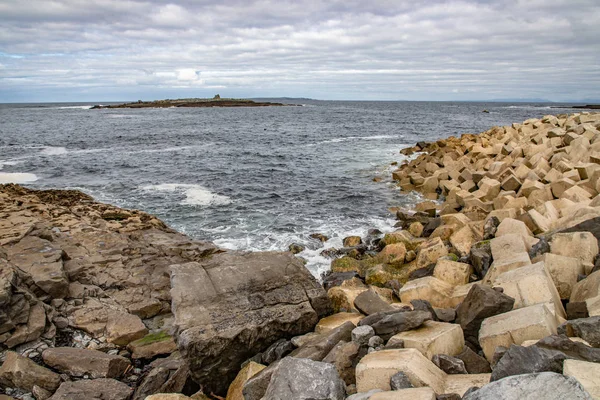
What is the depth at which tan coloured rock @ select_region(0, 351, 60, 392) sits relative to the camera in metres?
6.23

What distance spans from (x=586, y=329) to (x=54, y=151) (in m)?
37.5

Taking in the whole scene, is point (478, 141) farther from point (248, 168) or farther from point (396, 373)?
point (396, 373)

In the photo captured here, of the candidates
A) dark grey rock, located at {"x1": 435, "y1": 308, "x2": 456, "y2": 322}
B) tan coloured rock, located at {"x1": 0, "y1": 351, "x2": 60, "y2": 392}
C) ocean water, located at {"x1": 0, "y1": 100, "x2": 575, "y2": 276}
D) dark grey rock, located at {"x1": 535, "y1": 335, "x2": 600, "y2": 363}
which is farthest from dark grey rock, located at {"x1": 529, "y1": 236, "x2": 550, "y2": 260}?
tan coloured rock, located at {"x1": 0, "y1": 351, "x2": 60, "y2": 392}

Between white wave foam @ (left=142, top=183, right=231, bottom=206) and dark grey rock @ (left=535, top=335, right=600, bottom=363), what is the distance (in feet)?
48.9

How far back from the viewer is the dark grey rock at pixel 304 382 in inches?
177

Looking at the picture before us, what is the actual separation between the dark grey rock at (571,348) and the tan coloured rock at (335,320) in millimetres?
2818

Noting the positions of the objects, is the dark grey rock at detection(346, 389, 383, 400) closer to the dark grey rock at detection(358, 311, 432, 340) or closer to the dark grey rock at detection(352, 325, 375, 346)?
the dark grey rock at detection(352, 325, 375, 346)

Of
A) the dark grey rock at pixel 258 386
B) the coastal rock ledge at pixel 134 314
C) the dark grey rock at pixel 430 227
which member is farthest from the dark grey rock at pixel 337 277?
the dark grey rock at pixel 258 386

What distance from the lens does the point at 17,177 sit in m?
23.3

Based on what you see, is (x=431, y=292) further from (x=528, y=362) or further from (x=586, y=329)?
(x=528, y=362)

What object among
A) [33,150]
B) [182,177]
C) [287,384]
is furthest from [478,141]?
[33,150]

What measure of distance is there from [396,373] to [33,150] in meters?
38.2

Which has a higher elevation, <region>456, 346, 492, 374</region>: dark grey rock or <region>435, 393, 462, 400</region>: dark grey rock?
<region>435, 393, 462, 400</region>: dark grey rock

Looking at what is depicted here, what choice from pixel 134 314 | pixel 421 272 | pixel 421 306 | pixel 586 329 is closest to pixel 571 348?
pixel 586 329
